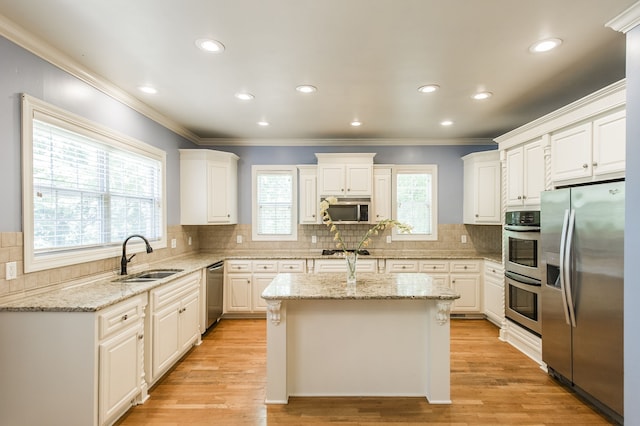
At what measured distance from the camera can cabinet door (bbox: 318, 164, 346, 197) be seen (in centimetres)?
474

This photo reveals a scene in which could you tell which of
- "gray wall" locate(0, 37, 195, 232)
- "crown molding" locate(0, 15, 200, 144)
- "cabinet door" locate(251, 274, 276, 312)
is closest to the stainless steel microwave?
"cabinet door" locate(251, 274, 276, 312)

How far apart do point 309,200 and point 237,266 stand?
1453mm

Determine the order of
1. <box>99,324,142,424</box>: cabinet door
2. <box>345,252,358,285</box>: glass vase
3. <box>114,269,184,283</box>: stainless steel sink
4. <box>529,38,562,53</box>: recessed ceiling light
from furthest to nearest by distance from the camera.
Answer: <box>114,269,184,283</box>: stainless steel sink
<box>345,252,358,285</box>: glass vase
<box>529,38,562,53</box>: recessed ceiling light
<box>99,324,142,424</box>: cabinet door

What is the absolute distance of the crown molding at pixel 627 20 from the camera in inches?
72.1

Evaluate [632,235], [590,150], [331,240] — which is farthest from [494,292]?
[632,235]

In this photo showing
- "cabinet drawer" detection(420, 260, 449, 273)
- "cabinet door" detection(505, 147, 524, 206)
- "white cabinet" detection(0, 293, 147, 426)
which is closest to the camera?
"white cabinet" detection(0, 293, 147, 426)

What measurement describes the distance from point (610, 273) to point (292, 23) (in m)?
2.81

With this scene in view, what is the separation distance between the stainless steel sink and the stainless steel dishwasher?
617mm

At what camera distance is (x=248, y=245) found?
16.7ft

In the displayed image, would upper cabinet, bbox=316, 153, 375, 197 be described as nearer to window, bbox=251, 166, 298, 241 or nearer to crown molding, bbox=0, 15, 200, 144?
window, bbox=251, 166, 298, 241

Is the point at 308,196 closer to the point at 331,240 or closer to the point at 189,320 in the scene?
the point at 331,240

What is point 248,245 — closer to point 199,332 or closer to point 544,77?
point 199,332

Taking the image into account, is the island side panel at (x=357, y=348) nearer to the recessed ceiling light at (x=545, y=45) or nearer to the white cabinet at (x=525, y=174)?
the white cabinet at (x=525, y=174)

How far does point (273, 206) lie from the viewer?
5121 millimetres
